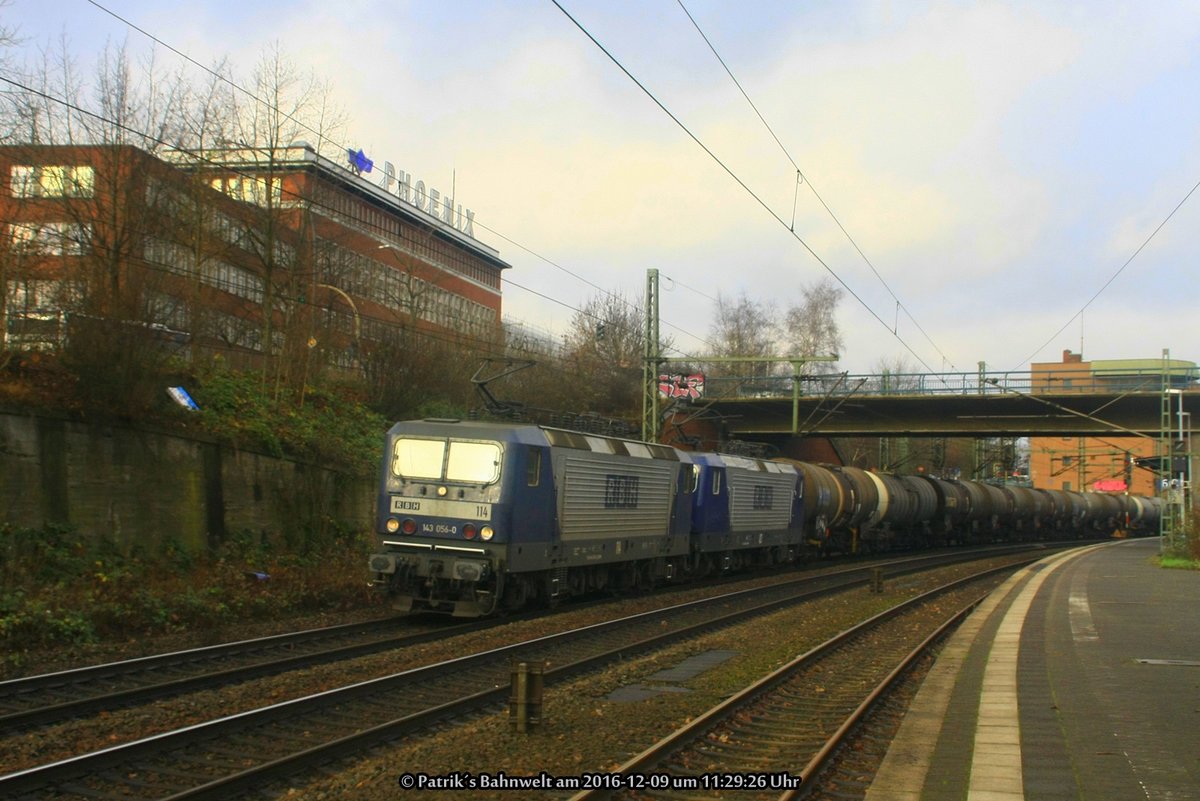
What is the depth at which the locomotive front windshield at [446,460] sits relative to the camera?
15969mm

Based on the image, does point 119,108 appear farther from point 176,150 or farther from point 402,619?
point 402,619

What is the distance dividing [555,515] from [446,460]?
83.6 inches

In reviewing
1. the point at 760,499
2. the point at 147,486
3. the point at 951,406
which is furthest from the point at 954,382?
the point at 147,486

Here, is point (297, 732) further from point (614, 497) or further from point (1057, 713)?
point (614, 497)

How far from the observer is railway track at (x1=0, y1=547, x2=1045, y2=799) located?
23.4ft

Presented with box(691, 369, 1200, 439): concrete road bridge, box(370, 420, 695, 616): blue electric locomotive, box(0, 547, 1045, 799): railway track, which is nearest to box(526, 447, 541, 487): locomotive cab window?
box(370, 420, 695, 616): blue electric locomotive

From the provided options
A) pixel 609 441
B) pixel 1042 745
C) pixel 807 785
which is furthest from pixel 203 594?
pixel 1042 745

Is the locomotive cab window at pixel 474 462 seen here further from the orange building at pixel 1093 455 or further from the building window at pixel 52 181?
the orange building at pixel 1093 455

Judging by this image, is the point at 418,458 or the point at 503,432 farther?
the point at 418,458

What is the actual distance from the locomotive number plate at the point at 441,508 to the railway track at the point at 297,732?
240 centimetres

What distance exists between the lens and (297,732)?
883 centimetres

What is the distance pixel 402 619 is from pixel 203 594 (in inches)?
117

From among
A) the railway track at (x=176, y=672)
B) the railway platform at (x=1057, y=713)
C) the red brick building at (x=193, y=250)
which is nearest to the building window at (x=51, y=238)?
the red brick building at (x=193, y=250)

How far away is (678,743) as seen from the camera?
333 inches
